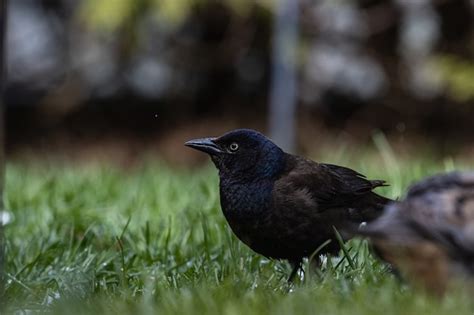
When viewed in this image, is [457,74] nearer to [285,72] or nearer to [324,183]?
[285,72]

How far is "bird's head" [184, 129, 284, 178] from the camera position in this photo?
13.4 feet

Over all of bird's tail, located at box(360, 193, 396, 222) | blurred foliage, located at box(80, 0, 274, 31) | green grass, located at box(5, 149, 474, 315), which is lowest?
green grass, located at box(5, 149, 474, 315)

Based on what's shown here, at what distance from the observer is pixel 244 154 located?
4.16 m

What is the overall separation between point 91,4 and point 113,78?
1051mm

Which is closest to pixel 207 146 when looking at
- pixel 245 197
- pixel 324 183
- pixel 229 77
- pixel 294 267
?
pixel 245 197

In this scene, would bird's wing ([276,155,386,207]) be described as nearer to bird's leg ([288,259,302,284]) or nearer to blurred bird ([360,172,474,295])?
bird's leg ([288,259,302,284])

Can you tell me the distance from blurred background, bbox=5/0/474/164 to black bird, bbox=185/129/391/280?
4.66 meters

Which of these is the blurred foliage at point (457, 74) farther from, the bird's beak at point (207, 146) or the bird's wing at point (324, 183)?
the bird's beak at point (207, 146)

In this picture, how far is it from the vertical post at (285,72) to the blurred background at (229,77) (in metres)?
0.20

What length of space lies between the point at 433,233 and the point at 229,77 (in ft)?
21.9

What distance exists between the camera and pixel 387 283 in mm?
3184

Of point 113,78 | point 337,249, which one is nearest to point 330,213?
point 337,249

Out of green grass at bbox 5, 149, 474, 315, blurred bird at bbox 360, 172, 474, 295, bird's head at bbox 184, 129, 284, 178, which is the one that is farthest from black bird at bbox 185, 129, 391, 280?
blurred bird at bbox 360, 172, 474, 295

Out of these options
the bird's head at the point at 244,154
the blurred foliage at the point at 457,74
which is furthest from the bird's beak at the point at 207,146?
the blurred foliage at the point at 457,74
